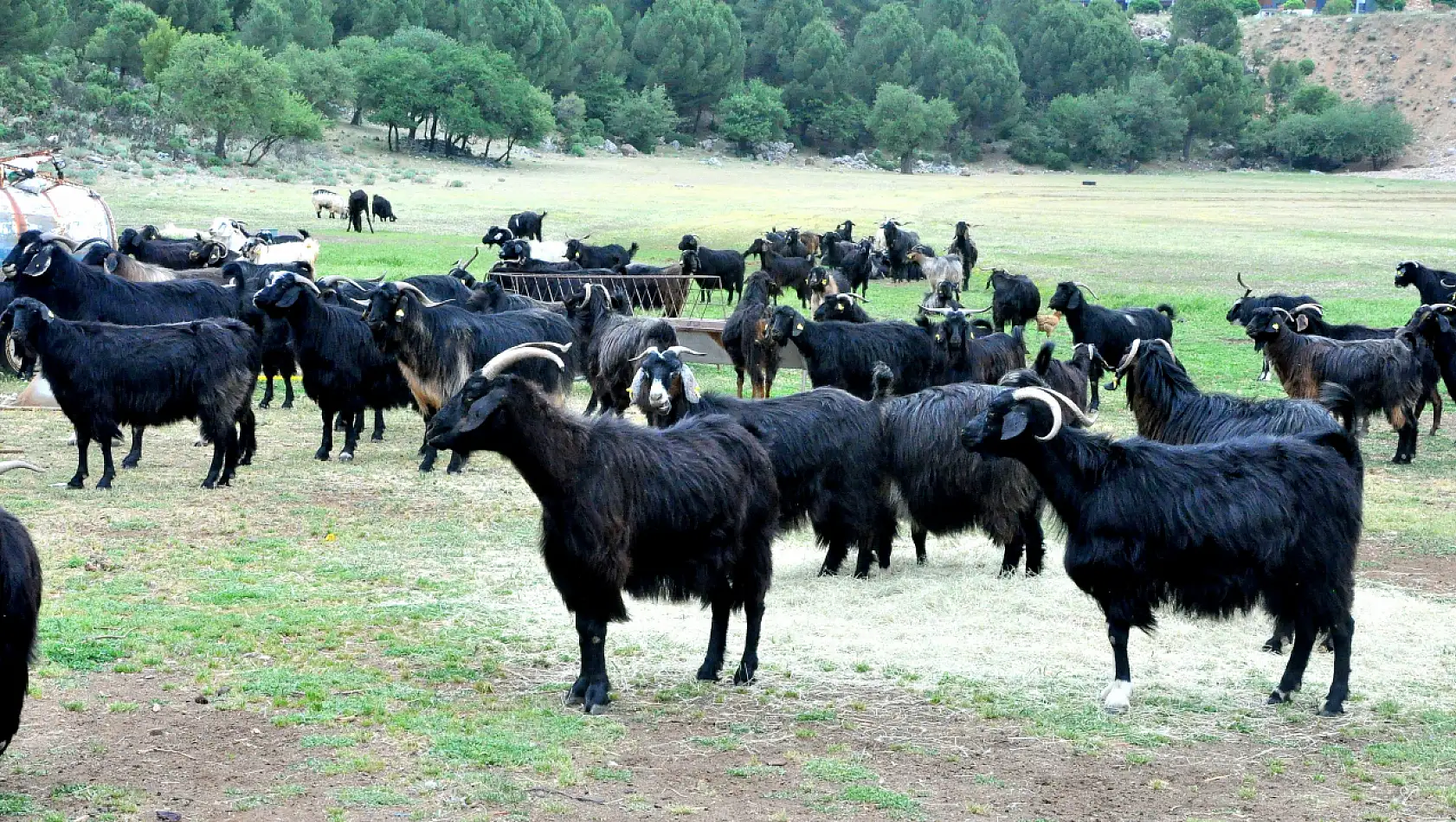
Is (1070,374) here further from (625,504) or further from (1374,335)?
(625,504)

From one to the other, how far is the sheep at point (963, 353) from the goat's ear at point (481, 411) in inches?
332

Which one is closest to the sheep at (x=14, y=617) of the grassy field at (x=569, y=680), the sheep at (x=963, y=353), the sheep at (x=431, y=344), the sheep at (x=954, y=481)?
the grassy field at (x=569, y=680)

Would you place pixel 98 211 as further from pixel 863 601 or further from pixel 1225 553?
pixel 1225 553

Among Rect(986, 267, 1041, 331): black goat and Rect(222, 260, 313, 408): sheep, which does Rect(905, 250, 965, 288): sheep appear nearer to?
Rect(986, 267, 1041, 331): black goat

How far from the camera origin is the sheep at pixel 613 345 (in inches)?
592

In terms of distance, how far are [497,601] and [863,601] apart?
2227 mm

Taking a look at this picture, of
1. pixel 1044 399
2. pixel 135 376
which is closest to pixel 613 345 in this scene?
pixel 135 376

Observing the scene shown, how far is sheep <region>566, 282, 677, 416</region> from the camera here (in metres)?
15.0

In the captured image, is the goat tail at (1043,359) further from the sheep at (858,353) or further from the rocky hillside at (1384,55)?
the rocky hillside at (1384,55)

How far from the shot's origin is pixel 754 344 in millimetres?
16203

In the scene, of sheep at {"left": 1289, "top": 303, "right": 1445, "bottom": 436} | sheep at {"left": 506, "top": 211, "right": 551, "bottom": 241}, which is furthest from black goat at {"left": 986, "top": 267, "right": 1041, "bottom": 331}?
sheep at {"left": 506, "top": 211, "right": 551, "bottom": 241}

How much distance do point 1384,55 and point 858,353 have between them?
132 metres

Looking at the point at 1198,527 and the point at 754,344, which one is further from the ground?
the point at 1198,527

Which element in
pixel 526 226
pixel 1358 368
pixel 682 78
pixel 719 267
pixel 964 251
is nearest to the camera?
pixel 1358 368
